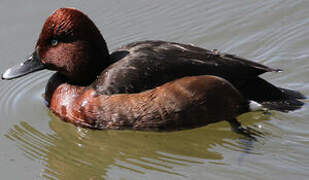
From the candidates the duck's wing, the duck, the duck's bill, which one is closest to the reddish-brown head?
the duck

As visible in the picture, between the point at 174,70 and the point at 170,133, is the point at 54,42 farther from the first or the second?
the point at 170,133

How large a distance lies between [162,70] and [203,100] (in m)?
0.48

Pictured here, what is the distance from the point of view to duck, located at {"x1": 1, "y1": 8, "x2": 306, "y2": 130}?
530 centimetres

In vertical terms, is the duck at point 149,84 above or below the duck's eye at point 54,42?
below

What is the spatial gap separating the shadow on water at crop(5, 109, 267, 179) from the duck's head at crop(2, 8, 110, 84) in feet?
1.94

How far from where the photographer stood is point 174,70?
5340 millimetres

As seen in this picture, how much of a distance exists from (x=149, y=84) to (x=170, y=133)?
21.2 inches

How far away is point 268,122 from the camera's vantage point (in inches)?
220

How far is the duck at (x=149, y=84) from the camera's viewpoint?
530 centimetres

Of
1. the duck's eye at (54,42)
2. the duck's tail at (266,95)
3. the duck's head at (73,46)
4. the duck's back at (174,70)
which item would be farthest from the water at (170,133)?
the duck's eye at (54,42)

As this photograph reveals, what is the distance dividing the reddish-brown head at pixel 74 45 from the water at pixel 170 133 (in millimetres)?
605

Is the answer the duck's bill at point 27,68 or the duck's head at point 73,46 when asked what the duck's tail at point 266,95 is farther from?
the duck's bill at point 27,68

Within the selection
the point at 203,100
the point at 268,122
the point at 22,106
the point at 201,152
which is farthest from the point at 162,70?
the point at 22,106

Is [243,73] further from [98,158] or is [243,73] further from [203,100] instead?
[98,158]
